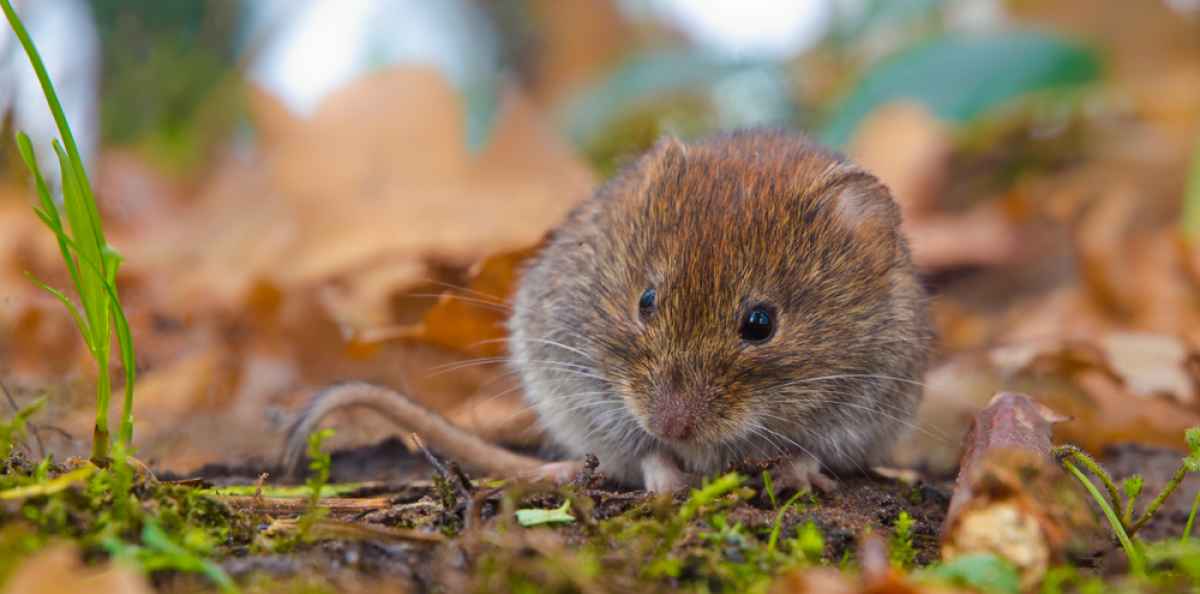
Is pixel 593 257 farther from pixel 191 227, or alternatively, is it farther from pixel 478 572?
pixel 191 227

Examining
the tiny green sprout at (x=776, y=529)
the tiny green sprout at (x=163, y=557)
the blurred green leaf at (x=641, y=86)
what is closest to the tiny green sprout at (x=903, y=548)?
the tiny green sprout at (x=776, y=529)

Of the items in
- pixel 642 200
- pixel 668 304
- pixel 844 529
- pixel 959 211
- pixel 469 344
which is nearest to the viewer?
pixel 844 529

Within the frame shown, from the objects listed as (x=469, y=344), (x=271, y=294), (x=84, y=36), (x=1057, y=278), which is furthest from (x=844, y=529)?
(x=84, y=36)

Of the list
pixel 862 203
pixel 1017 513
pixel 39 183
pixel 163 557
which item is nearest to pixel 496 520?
pixel 163 557

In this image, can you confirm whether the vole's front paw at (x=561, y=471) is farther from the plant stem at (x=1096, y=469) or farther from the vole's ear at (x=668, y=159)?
the plant stem at (x=1096, y=469)

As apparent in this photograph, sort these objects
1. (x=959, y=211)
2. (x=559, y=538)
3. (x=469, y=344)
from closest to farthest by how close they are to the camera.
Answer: (x=559, y=538) < (x=469, y=344) < (x=959, y=211)

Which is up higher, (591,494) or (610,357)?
(610,357)
